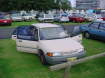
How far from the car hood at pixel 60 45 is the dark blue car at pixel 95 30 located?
4.80m

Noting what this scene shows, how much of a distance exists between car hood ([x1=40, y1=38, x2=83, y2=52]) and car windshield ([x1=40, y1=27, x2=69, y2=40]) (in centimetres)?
34

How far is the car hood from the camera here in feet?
22.3

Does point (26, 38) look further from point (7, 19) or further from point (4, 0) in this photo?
point (4, 0)

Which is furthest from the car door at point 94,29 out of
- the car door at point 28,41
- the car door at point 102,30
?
the car door at point 28,41

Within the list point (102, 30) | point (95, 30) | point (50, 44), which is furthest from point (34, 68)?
point (95, 30)

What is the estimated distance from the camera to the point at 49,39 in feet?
25.7

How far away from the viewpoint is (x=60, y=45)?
7141 mm

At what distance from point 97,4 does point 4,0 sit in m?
101

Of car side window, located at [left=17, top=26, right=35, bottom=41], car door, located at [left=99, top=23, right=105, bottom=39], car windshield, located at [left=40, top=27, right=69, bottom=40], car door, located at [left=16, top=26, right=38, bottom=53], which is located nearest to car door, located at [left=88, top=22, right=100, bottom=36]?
car door, located at [left=99, top=23, right=105, bottom=39]

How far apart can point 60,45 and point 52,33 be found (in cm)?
121

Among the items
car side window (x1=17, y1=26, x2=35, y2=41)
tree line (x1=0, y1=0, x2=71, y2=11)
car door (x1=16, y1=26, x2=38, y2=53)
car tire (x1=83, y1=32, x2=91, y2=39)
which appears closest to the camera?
car door (x1=16, y1=26, x2=38, y2=53)

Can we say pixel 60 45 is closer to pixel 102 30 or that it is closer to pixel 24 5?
pixel 102 30

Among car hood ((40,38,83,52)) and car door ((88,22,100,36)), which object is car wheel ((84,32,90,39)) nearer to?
car door ((88,22,100,36))

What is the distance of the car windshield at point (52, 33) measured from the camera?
797 cm
